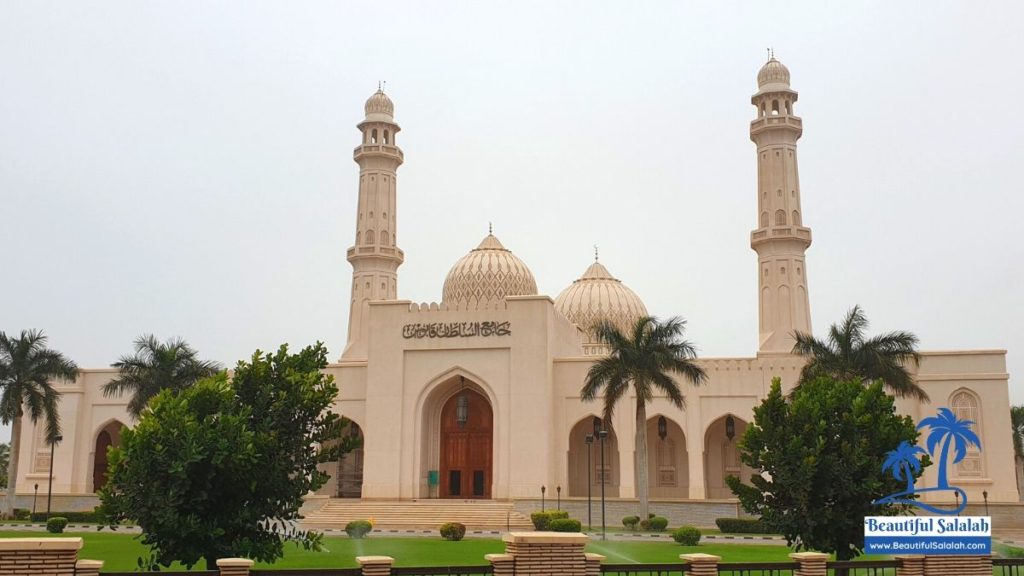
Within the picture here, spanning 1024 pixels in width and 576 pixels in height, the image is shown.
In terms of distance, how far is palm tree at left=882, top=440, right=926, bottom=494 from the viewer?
52.6ft

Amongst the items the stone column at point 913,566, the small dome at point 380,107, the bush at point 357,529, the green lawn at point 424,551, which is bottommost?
the green lawn at point 424,551

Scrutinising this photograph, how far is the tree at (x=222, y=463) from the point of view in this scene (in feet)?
44.2

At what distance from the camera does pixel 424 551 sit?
20.6 m

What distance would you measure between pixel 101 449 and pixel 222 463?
31536mm

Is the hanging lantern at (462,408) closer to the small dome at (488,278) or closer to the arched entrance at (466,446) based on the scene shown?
the arched entrance at (466,446)

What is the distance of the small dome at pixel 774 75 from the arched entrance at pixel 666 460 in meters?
14.2

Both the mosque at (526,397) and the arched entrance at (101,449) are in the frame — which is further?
the arched entrance at (101,449)

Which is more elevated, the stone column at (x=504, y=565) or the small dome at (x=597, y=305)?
the small dome at (x=597, y=305)

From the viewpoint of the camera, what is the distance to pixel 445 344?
1422 inches

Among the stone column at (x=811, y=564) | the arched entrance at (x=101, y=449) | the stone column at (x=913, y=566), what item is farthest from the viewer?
the arched entrance at (x=101, y=449)

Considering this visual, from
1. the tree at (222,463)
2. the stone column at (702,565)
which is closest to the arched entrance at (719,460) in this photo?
the tree at (222,463)

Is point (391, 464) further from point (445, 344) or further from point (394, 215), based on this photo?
point (394, 215)

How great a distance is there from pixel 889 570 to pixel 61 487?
108 feet

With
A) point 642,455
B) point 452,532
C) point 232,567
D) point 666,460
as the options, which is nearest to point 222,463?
point 232,567
